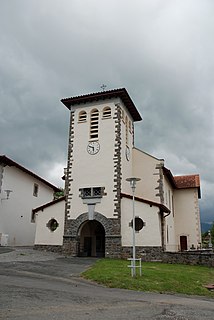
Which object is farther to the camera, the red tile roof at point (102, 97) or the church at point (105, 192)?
the red tile roof at point (102, 97)

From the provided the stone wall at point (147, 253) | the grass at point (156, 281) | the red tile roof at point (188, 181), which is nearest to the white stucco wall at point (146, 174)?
the stone wall at point (147, 253)

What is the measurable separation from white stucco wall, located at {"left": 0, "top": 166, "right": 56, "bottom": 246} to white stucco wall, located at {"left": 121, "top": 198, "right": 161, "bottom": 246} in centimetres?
988

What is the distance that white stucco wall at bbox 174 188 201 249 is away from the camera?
102 ft

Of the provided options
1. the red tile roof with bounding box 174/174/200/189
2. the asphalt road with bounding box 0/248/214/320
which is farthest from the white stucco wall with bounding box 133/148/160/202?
the asphalt road with bounding box 0/248/214/320

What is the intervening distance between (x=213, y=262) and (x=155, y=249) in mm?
3552

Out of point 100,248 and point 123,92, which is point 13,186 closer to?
point 100,248

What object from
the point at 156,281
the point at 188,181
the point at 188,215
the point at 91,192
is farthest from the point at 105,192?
the point at 188,181

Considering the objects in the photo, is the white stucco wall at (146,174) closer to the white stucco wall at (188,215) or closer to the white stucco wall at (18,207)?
the white stucco wall at (188,215)

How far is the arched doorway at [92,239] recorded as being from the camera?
24438 millimetres

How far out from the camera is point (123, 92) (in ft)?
78.2

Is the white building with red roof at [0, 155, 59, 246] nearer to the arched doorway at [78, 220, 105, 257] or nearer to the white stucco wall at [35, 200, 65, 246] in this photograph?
the white stucco wall at [35, 200, 65, 246]

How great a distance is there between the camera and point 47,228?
2298 cm

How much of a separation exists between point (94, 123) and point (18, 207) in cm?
982

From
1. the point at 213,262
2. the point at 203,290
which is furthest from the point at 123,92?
the point at 203,290
